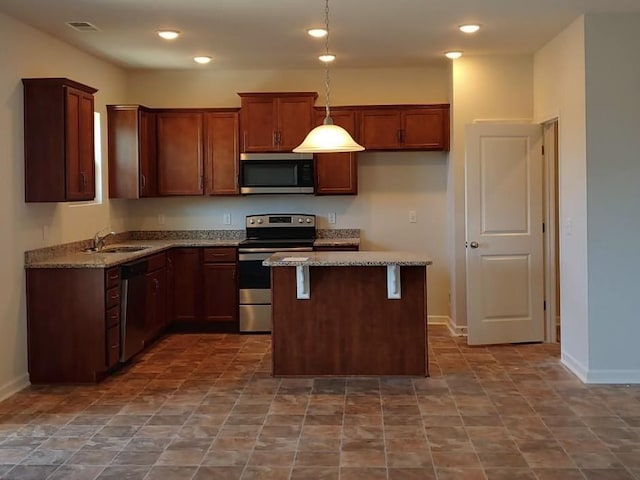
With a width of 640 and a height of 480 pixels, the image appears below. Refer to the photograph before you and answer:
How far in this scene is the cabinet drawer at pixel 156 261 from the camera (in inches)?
232

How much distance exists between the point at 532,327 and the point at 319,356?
2.16 m

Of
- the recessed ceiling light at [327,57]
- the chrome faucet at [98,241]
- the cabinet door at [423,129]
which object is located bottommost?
the chrome faucet at [98,241]

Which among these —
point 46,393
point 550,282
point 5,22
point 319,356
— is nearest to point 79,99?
point 5,22

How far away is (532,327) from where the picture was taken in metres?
6.04

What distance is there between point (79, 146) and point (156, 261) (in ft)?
4.52

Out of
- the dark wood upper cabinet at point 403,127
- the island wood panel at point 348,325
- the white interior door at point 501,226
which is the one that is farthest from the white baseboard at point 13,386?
the dark wood upper cabinet at point 403,127

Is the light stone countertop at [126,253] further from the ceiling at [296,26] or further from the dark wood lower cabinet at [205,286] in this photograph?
the ceiling at [296,26]

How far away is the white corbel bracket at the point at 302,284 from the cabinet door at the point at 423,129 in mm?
2325

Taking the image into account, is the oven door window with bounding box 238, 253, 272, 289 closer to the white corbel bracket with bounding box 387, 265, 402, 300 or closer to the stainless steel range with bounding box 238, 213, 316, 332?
the stainless steel range with bounding box 238, 213, 316, 332

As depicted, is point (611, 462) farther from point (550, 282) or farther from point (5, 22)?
point (5, 22)

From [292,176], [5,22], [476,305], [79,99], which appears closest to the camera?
[5,22]

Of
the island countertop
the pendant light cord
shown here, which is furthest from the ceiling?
the island countertop

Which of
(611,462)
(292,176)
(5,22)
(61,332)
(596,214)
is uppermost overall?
(5,22)

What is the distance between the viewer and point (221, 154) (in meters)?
6.83
